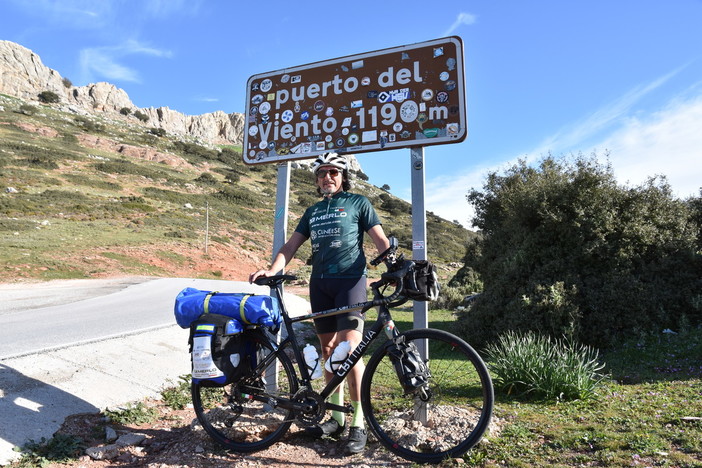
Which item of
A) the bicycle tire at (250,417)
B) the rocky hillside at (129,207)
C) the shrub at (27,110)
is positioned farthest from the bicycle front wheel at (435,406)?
the shrub at (27,110)

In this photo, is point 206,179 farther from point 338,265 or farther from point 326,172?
point 338,265

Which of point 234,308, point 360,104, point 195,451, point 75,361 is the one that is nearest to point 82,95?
point 75,361

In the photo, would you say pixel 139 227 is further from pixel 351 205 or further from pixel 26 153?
pixel 351 205

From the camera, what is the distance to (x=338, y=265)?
341 centimetres

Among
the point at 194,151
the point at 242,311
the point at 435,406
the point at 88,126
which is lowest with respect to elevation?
the point at 435,406

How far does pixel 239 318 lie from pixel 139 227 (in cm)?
3050

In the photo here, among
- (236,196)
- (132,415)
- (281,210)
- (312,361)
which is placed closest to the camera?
(312,361)

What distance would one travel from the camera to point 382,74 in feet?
13.7

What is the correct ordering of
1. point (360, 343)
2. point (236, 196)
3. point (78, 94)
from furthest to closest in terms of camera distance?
1. point (78, 94)
2. point (236, 196)
3. point (360, 343)

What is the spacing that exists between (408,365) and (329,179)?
1621 millimetres

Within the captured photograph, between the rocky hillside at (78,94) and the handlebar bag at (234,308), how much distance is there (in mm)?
92290

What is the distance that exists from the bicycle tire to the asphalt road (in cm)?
135

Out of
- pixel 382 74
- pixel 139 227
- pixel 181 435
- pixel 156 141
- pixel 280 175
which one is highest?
pixel 156 141

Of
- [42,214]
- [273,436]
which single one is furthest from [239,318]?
[42,214]
